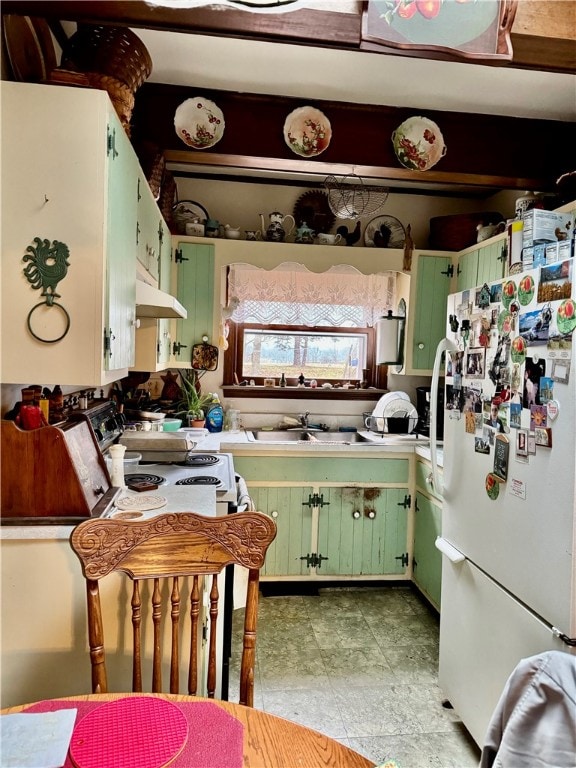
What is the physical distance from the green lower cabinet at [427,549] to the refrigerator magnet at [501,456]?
3.83 feet

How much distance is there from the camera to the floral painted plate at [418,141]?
239 centimetres

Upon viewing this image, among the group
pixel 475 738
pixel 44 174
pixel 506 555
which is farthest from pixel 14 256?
pixel 475 738

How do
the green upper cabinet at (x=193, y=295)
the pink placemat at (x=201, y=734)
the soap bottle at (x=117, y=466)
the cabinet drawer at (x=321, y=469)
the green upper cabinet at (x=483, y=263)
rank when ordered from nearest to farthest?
the pink placemat at (x=201, y=734) → the soap bottle at (x=117, y=466) → the green upper cabinet at (x=483, y=263) → the cabinet drawer at (x=321, y=469) → the green upper cabinet at (x=193, y=295)

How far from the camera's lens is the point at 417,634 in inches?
105

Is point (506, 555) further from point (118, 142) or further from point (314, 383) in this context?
point (314, 383)

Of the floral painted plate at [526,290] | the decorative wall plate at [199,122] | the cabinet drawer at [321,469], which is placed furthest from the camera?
the cabinet drawer at [321,469]

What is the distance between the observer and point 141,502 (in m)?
1.69

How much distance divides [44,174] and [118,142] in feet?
0.98

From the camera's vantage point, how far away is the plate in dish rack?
164 cm

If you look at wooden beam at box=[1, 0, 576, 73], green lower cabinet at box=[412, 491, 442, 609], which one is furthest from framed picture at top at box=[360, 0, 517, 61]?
green lower cabinet at box=[412, 491, 442, 609]

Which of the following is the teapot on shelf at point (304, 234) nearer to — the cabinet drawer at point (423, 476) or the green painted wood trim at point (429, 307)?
the green painted wood trim at point (429, 307)

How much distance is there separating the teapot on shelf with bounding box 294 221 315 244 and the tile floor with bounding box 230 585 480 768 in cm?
231

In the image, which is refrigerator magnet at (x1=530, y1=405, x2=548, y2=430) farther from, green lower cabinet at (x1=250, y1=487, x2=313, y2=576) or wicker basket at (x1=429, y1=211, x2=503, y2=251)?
wicker basket at (x1=429, y1=211, x2=503, y2=251)

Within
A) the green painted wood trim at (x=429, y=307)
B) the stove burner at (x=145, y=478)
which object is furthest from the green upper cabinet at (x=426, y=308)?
the stove burner at (x=145, y=478)
